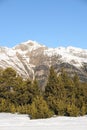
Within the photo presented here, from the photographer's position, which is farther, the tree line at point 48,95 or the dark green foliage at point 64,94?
the dark green foliage at point 64,94

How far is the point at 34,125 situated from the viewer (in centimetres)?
1745

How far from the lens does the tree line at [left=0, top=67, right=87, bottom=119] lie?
2406 centimetres

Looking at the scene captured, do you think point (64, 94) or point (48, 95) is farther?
point (48, 95)

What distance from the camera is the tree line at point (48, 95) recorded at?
78.9ft

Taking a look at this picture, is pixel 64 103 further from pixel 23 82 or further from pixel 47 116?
pixel 23 82

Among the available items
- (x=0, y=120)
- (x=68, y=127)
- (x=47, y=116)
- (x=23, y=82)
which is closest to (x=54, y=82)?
(x=23, y=82)

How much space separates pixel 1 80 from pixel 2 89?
0.78m

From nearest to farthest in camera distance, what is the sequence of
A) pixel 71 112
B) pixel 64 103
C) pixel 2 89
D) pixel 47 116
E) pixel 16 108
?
pixel 47 116 → pixel 71 112 → pixel 64 103 → pixel 16 108 → pixel 2 89

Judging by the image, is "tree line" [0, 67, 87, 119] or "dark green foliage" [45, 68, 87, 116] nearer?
"tree line" [0, 67, 87, 119]

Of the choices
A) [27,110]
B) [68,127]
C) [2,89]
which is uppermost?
[2,89]

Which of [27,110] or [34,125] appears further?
[27,110]

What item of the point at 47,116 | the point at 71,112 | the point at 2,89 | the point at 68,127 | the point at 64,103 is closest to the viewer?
the point at 68,127

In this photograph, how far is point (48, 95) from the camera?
26922mm

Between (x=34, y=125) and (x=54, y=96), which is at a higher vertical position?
(x=54, y=96)
